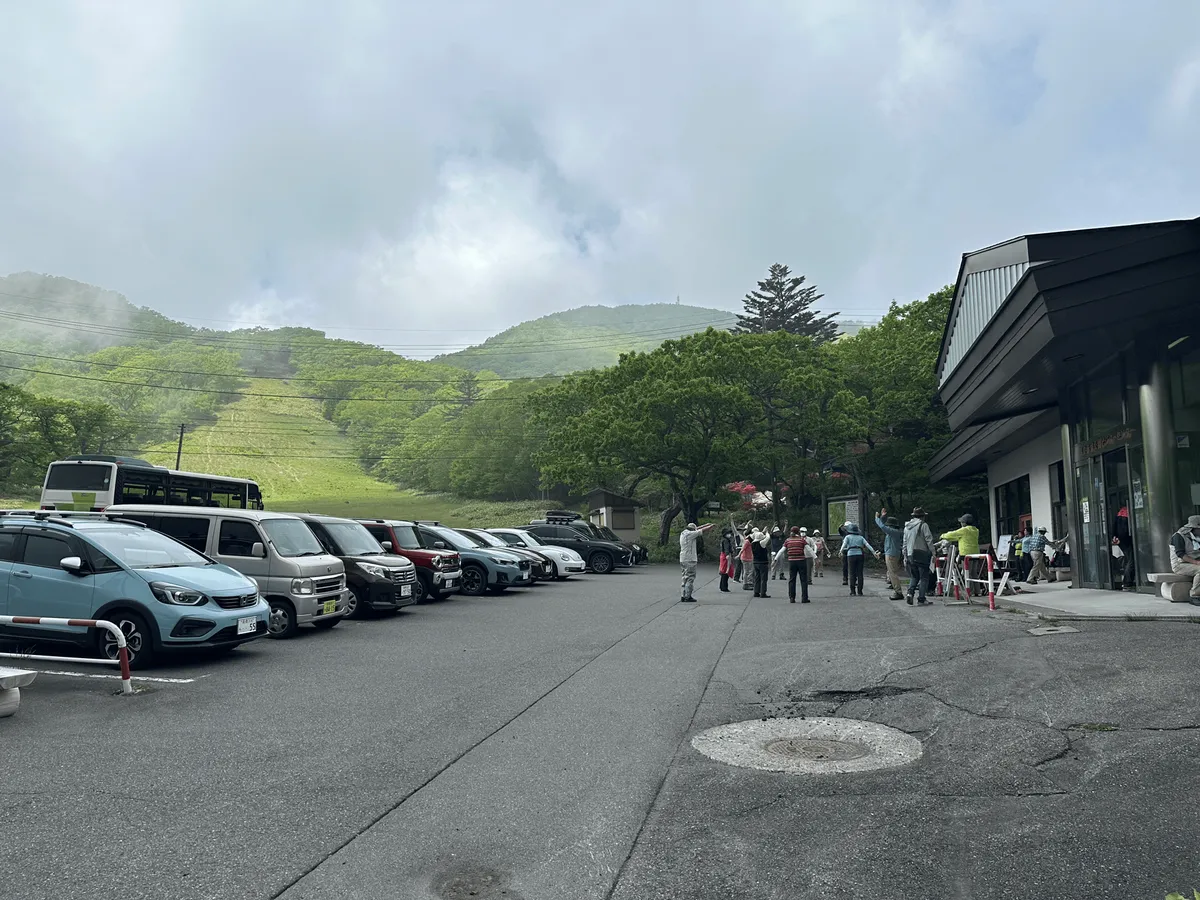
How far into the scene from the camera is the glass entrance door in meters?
→ 16.5

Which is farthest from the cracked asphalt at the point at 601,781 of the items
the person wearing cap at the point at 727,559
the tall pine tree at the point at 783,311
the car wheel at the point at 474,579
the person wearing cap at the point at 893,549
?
the tall pine tree at the point at 783,311

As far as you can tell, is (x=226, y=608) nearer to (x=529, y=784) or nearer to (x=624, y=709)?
(x=624, y=709)

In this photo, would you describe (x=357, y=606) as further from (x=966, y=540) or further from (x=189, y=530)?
(x=966, y=540)

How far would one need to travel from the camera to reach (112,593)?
10047mm

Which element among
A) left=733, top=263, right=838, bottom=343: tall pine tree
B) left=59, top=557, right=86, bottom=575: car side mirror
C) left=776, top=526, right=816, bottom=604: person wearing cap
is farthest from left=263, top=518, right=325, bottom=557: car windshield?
left=733, top=263, right=838, bottom=343: tall pine tree

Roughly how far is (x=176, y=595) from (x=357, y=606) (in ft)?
18.3

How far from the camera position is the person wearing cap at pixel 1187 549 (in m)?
13.5

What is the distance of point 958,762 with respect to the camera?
588 cm

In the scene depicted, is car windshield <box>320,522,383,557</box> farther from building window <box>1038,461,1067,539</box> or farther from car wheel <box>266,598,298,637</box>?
building window <box>1038,461,1067,539</box>

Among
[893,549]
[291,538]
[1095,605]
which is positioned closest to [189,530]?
[291,538]

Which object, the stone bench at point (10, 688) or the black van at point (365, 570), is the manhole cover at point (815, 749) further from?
the black van at point (365, 570)

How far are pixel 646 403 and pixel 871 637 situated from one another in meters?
30.9

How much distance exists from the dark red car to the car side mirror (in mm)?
8302

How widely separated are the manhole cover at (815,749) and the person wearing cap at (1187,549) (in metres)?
9.86
